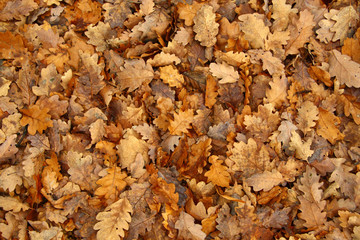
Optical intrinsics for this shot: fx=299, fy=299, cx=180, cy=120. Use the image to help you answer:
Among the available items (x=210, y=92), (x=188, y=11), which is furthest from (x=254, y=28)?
(x=210, y=92)

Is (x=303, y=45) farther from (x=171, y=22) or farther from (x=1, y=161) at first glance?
(x=1, y=161)

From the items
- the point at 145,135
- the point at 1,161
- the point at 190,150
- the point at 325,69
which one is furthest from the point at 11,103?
the point at 325,69

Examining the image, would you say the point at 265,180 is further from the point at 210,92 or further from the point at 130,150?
the point at 130,150

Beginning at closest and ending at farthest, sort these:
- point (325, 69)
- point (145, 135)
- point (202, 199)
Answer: point (202, 199)
point (145, 135)
point (325, 69)

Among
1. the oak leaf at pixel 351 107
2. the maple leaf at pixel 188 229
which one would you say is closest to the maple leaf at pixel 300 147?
the oak leaf at pixel 351 107

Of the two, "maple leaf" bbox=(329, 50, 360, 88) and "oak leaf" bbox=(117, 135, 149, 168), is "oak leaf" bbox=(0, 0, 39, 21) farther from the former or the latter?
"maple leaf" bbox=(329, 50, 360, 88)

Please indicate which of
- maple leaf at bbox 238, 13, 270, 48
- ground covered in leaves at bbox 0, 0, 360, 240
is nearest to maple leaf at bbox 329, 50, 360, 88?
ground covered in leaves at bbox 0, 0, 360, 240
